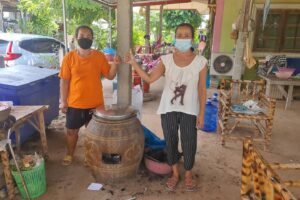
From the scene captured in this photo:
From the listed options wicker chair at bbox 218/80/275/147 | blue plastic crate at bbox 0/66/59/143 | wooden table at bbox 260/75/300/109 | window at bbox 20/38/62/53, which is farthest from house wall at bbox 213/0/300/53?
blue plastic crate at bbox 0/66/59/143

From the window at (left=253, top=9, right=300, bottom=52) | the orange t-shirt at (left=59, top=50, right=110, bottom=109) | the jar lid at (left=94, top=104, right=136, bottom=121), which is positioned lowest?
the jar lid at (left=94, top=104, right=136, bottom=121)

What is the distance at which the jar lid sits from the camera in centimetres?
290

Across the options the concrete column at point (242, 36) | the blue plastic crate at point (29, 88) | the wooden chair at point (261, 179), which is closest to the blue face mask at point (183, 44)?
the wooden chair at point (261, 179)

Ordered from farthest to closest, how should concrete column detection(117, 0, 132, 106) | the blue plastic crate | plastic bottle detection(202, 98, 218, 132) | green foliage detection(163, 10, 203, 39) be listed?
1. green foliage detection(163, 10, 203, 39)
2. plastic bottle detection(202, 98, 218, 132)
3. the blue plastic crate
4. concrete column detection(117, 0, 132, 106)

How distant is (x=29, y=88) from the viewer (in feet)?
12.1

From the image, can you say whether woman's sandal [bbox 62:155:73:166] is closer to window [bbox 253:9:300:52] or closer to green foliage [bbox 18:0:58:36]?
window [bbox 253:9:300:52]

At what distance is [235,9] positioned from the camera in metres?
7.51

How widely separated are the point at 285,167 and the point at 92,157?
1.98 metres

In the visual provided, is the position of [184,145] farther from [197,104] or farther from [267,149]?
[267,149]

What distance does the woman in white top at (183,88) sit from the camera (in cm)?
265

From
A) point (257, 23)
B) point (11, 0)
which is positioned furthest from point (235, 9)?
point (11, 0)

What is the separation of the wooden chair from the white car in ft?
21.1

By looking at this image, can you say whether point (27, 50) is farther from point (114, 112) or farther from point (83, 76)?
point (114, 112)

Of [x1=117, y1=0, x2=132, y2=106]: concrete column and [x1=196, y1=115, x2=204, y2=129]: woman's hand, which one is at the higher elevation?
[x1=117, y1=0, x2=132, y2=106]: concrete column
